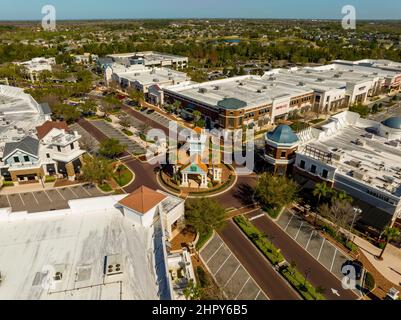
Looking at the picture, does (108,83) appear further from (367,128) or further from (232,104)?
(367,128)

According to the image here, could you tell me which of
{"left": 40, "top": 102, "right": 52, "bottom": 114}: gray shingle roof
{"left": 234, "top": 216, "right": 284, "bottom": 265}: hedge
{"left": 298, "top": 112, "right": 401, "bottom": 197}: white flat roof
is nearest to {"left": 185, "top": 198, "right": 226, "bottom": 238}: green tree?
{"left": 234, "top": 216, "right": 284, "bottom": 265}: hedge

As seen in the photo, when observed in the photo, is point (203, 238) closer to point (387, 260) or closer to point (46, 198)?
point (387, 260)

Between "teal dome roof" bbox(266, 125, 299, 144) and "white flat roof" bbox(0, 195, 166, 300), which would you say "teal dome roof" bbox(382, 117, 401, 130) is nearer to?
"teal dome roof" bbox(266, 125, 299, 144)

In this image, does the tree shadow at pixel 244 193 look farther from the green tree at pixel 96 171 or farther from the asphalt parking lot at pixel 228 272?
the green tree at pixel 96 171

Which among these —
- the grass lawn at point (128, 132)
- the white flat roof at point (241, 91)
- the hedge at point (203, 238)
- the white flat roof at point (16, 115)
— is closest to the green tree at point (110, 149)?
the grass lawn at point (128, 132)
